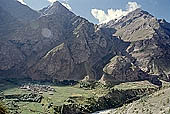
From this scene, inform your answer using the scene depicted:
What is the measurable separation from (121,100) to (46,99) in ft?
180

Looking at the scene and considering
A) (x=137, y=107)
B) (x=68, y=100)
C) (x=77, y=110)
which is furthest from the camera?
(x=68, y=100)

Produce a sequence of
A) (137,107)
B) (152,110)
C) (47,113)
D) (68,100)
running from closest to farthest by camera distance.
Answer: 1. (152,110)
2. (137,107)
3. (47,113)
4. (68,100)

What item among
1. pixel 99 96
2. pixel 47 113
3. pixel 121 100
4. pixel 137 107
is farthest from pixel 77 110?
pixel 137 107

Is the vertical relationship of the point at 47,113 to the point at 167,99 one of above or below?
below

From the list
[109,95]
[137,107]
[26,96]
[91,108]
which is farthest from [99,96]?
[137,107]

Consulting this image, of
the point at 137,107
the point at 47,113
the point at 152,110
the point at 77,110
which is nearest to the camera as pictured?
the point at 152,110

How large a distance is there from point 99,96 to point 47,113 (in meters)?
53.6

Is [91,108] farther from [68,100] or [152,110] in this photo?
[152,110]

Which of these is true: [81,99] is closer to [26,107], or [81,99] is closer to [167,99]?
[26,107]

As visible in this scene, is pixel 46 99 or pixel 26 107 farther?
pixel 46 99

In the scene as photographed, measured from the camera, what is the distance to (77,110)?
15825cm

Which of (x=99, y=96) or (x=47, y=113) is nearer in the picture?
(x=47, y=113)

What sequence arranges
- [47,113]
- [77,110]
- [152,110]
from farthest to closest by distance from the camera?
1. [77,110]
2. [47,113]
3. [152,110]

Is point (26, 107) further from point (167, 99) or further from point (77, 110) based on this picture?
point (167, 99)
